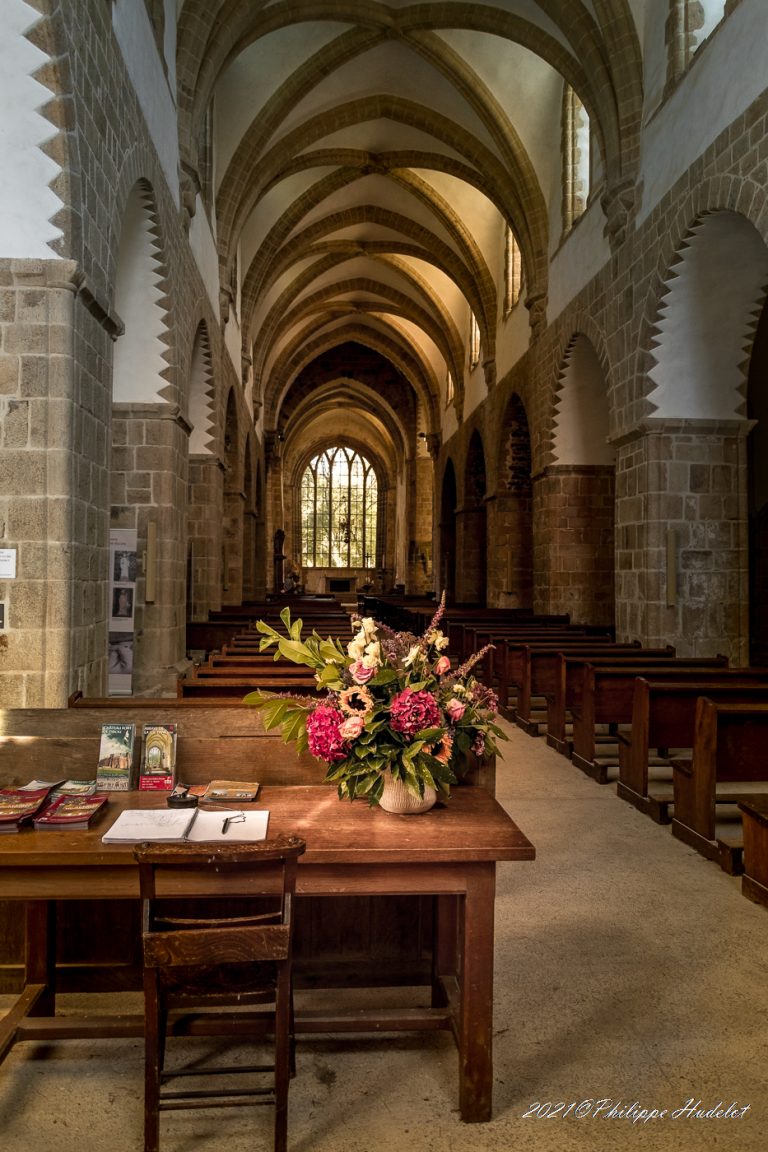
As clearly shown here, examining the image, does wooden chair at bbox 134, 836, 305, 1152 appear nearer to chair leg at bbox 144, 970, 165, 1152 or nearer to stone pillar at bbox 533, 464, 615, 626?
chair leg at bbox 144, 970, 165, 1152

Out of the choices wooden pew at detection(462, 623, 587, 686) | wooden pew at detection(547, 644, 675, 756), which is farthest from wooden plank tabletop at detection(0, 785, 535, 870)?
wooden pew at detection(462, 623, 587, 686)

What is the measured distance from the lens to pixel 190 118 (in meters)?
9.22

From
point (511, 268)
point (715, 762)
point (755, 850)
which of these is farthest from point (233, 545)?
point (755, 850)

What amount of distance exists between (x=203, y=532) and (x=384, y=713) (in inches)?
394

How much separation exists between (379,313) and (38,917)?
81.0 feet

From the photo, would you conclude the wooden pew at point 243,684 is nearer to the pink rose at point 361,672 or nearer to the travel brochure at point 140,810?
the travel brochure at point 140,810

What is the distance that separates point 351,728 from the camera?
8.43 ft

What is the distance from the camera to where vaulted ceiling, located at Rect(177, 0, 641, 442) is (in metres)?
9.81

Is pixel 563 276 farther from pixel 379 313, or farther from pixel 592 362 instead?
pixel 379 313

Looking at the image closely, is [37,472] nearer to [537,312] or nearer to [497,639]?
[497,639]

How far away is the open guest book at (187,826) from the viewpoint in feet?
7.78

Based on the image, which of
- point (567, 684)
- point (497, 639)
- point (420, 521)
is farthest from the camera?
point (420, 521)

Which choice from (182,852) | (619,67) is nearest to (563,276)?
(619,67)

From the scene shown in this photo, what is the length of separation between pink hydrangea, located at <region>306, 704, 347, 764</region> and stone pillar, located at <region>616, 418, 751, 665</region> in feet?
23.5
